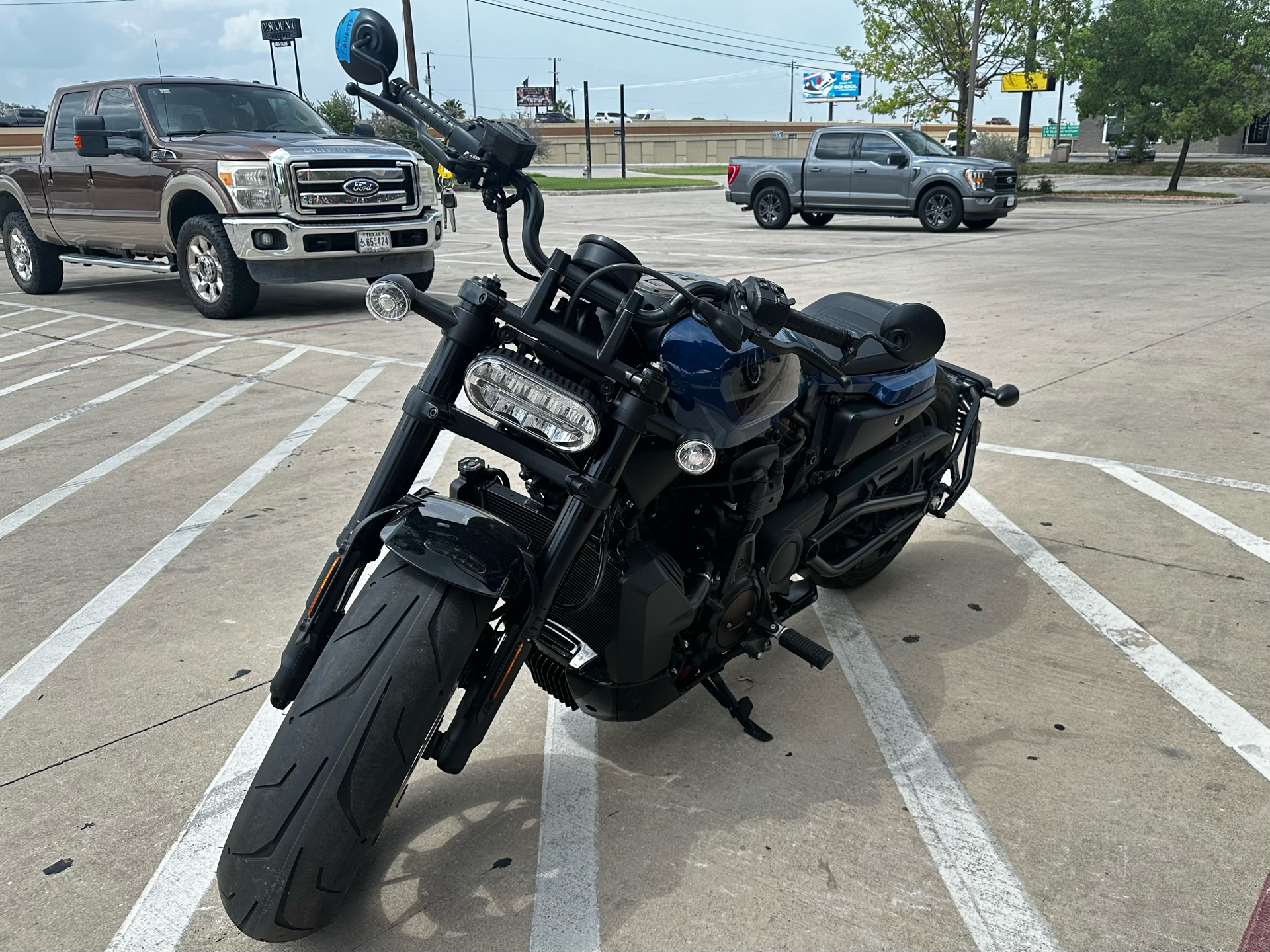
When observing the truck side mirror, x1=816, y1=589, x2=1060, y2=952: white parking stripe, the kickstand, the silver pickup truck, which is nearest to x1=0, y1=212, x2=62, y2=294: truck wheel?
the truck side mirror

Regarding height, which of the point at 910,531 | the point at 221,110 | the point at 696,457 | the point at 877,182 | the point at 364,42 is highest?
the point at 221,110

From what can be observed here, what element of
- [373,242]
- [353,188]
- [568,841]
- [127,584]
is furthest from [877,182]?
[568,841]

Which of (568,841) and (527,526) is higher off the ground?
(527,526)

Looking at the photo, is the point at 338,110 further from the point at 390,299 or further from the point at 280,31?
the point at 390,299

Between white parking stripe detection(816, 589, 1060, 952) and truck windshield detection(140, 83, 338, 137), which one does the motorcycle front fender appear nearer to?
white parking stripe detection(816, 589, 1060, 952)

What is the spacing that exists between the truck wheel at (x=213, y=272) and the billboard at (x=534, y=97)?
352 ft

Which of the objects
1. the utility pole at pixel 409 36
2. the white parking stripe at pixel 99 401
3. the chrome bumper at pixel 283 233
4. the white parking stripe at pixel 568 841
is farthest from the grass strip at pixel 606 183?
the white parking stripe at pixel 568 841

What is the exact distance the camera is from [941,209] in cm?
1873

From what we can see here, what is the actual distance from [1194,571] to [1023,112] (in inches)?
1469

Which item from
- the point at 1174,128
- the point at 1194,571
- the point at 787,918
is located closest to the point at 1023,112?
the point at 1174,128

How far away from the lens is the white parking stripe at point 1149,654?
9.50ft

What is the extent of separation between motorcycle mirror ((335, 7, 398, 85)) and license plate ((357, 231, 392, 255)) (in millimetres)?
7683

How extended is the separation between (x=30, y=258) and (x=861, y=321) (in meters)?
11.7

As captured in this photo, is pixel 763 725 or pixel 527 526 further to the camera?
pixel 763 725
